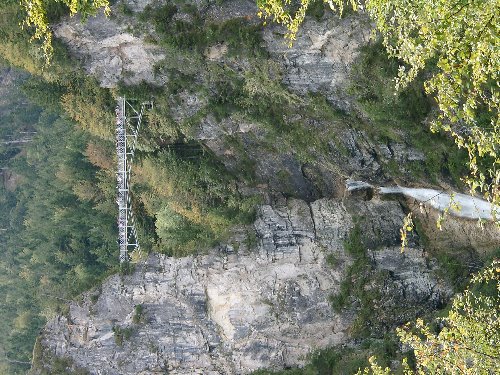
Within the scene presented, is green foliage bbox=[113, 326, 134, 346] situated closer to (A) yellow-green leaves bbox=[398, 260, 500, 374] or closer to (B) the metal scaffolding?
(B) the metal scaffolding

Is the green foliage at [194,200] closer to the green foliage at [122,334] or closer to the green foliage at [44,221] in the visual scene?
the green foliage at [122,334]

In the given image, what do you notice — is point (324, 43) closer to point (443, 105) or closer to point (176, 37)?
point (176, 37)

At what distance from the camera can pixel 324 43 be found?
2067 cm

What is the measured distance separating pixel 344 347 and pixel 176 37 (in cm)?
1313

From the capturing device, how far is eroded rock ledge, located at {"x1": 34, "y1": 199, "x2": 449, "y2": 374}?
79.1ft

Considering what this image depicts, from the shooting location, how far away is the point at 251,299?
2427cm

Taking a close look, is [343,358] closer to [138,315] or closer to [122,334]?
[138,315]

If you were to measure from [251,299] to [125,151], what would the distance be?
8.17 meters

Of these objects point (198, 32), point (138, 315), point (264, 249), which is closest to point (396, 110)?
point (198, 32)

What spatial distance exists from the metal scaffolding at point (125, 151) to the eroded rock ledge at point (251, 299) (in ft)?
8.16

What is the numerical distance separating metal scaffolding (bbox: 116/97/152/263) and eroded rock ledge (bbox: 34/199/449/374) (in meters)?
2.49

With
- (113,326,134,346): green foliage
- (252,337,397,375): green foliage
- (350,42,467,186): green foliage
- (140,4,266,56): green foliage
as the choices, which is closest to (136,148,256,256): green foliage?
(113,326,134,346): green foliage

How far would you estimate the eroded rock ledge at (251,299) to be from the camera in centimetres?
2411

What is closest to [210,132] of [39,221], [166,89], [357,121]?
[166,89]
